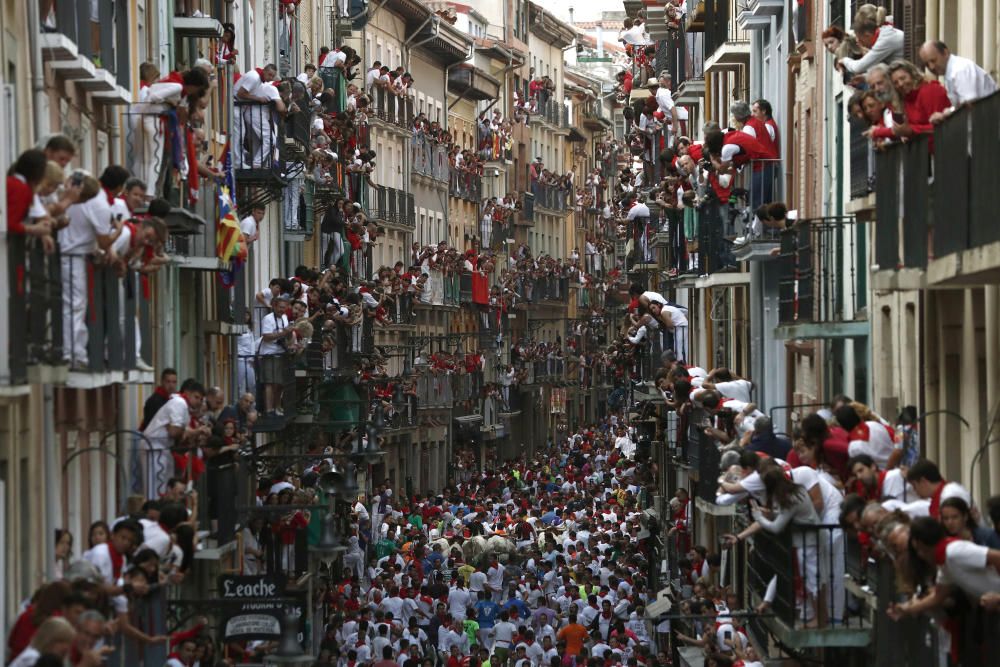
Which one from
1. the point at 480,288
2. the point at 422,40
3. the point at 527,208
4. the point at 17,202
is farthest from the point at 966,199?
the point at 527,208

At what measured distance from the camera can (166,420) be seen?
84.6 ft

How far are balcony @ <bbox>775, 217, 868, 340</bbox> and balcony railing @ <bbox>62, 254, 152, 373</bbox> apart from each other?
7.03m

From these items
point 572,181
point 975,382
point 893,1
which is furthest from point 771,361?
point 572,181

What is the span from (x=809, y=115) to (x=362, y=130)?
3372 cm

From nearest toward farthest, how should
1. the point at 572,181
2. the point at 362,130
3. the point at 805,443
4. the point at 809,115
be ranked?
the point at 805,443 → the point at 809,115 → the point at 362,130 → the point at 572,181

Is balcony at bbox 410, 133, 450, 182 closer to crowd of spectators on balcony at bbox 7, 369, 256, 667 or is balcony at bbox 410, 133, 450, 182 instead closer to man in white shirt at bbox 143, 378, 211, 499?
crowd of spectators on balcony at bbox 7, 369, 256, 667

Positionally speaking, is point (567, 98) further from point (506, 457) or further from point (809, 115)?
point (809, 115)

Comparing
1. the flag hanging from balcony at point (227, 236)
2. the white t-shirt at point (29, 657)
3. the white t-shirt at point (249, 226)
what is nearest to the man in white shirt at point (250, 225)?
the white t-shirt at point (249, 226)

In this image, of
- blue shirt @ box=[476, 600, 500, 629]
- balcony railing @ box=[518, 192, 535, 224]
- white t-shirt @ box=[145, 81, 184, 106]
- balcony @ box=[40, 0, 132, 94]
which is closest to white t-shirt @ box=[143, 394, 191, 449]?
white t-shirt @ box=[145, 81, 184, 106]

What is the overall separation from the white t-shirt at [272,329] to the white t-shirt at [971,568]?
939 inches

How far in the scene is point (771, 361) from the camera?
35375mm

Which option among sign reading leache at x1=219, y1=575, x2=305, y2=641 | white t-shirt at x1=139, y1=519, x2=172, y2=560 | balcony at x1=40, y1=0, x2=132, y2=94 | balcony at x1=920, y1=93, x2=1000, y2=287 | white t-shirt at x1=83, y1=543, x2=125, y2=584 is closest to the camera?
balcony at x1=920, y1=93, x2=1000, y2=287

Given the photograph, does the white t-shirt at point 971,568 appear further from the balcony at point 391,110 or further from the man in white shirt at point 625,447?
the man in white shirt at point 625,447

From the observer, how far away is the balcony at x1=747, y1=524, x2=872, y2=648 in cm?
2317
